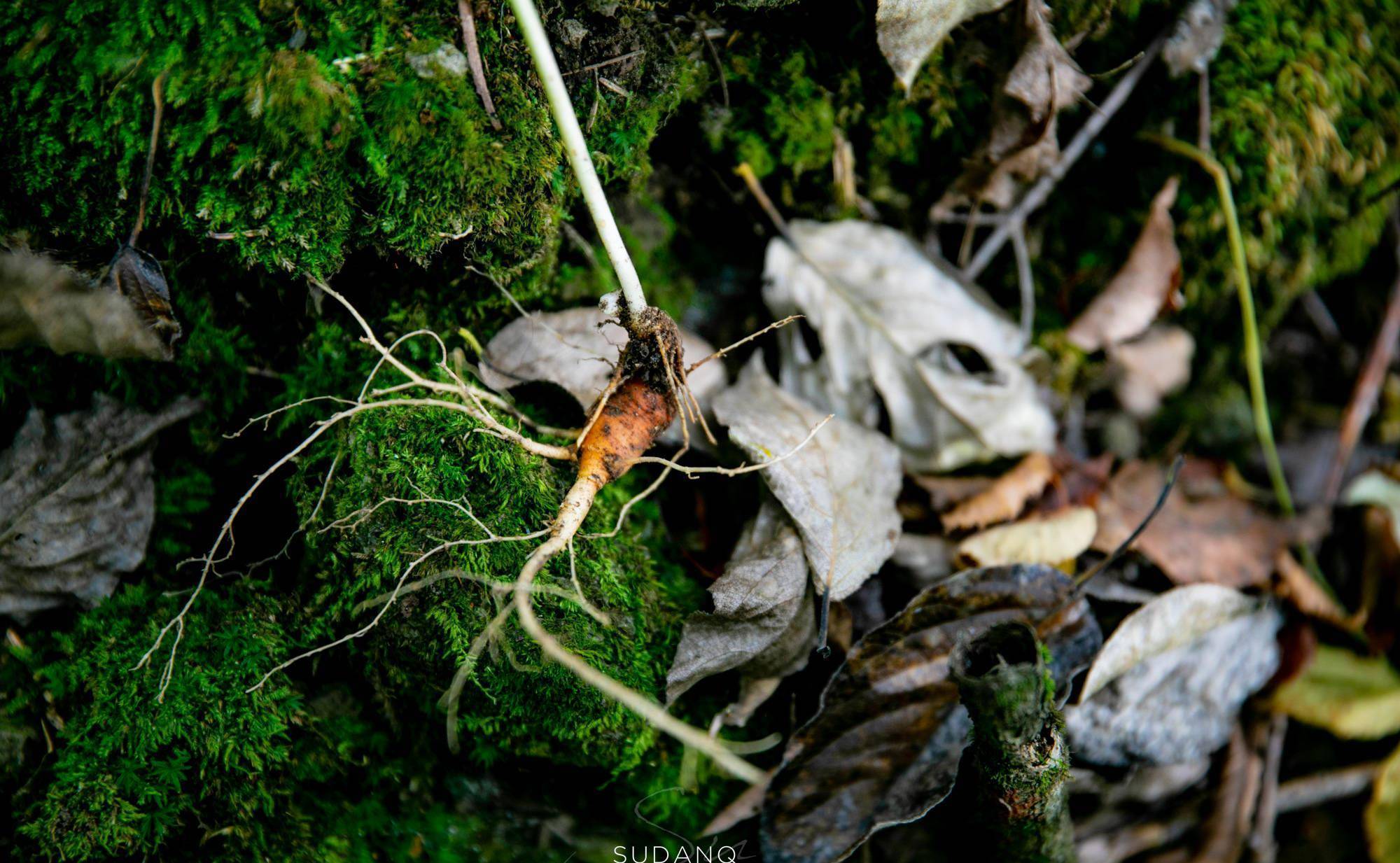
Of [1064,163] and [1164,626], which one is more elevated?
[1064,163]

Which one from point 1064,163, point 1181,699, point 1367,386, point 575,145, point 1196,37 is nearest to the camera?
point 575,145

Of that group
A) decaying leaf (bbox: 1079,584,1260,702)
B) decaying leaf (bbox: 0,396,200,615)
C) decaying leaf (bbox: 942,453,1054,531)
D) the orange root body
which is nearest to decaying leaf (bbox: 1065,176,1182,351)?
decaying leaf (bbox: 942,453,1054,531)

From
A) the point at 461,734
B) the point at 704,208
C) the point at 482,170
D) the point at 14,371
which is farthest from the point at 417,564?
the point at 704,208

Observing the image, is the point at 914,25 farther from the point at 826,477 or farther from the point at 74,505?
the point at 74,505

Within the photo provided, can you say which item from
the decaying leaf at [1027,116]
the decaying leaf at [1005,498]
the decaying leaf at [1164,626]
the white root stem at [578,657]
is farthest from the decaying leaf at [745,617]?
the decaying leaf at [1027,116]

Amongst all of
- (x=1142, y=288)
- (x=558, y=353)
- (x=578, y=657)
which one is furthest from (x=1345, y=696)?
(x=558, y=353)

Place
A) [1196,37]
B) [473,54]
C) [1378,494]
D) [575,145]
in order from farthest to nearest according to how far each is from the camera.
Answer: [1378,494] → [1196,37] → [473,54] → [575,145]

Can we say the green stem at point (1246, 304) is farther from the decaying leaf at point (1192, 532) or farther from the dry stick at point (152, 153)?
the dry stick at point (152, 153)
